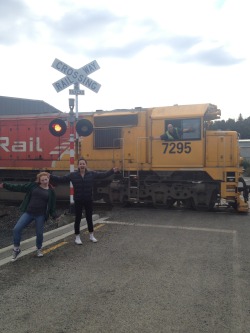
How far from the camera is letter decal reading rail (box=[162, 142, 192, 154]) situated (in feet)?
38.6

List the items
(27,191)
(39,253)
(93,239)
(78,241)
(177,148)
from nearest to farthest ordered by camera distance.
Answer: (39,253)
(27,191)
(78,241)
(93,239)
(177,148)

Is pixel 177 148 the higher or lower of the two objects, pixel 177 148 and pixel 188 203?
the higher

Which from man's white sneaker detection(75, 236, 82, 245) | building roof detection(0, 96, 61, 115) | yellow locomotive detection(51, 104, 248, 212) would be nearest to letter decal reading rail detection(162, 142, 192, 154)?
yellow locomotive detection(51, 104, 248, 212)

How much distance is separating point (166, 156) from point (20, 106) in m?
25.0

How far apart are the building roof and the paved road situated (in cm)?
2714

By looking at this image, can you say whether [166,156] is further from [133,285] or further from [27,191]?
[133,285]

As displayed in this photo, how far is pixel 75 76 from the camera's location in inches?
382

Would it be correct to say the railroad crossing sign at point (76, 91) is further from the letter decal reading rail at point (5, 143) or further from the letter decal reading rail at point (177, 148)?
the letter decal reading rail at point (5, 143)

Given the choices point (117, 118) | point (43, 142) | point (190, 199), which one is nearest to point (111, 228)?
point (190, 199)

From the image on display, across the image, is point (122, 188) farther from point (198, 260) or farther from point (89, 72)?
point (198, 260)

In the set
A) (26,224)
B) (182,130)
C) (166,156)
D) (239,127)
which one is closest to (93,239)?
(26,224)

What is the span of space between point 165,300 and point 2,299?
207 cm

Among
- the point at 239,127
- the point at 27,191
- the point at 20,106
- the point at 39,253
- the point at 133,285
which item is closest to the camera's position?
the point at 133,285

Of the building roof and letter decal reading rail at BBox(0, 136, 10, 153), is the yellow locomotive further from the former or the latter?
A: the building roof
